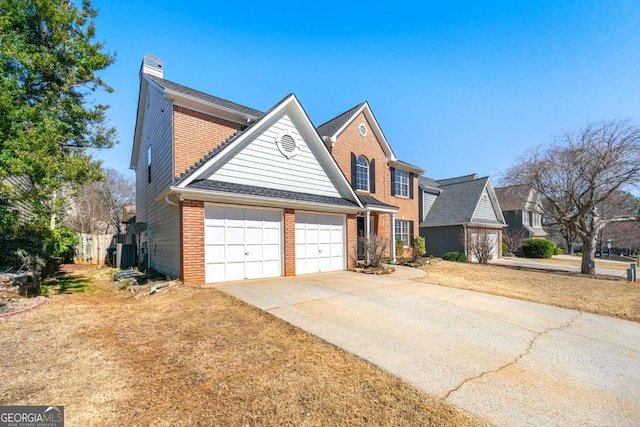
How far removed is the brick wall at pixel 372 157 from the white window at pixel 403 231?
398 millimetres

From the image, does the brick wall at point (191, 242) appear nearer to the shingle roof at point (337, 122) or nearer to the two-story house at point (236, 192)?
the two-story house at point (236, 192)

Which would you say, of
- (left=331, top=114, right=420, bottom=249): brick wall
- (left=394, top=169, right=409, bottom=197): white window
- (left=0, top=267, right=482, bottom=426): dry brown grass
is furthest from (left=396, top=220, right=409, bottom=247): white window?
(left=0, top=267, right=482, bottom=426): dry brown grass

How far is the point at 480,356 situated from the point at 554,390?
0.98 m

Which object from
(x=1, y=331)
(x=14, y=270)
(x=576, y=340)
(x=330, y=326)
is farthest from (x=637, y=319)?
(x=14, y=270)

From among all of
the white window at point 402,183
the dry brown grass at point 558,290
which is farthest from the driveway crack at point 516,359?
the white window at point 402,183

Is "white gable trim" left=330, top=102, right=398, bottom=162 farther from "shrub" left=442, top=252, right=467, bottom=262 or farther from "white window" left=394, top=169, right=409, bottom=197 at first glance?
"shrub" left=442, top=252, right=467, bottom=262

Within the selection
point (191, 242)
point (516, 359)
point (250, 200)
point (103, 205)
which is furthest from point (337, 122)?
point (103, 205)

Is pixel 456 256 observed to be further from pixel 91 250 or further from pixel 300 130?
pixel 91 250

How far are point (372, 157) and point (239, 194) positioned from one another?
11.0m

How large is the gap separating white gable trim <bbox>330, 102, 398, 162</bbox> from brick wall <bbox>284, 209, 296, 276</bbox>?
6.67 metres

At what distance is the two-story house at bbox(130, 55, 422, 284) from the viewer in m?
9.09

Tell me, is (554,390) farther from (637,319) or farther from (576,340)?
(637,319)

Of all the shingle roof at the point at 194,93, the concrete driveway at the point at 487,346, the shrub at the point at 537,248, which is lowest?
the shrub at the point at 537,248

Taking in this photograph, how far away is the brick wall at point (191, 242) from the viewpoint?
27.9ft
